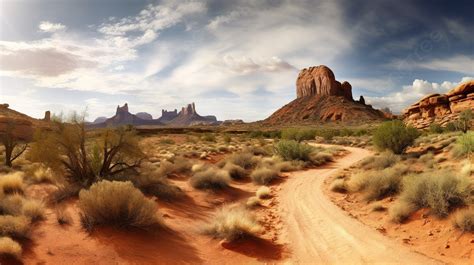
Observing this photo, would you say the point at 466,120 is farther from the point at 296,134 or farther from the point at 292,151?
the point at 292,151

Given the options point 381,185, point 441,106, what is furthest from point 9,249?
point 441,106

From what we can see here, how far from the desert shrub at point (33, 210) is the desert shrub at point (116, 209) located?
1108mm

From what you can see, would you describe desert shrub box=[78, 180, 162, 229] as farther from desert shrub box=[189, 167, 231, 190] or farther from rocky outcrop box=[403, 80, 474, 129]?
rocky outcrop box=[403, 80, 474, 129]

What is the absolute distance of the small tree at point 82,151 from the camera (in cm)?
1238

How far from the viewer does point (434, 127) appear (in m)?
38.1

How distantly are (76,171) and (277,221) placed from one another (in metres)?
8.12

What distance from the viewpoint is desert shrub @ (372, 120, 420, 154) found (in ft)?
69.7

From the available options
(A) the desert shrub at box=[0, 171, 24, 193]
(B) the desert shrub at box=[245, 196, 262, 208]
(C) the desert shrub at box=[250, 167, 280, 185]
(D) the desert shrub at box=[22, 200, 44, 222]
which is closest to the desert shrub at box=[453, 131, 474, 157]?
(C) the desert shrub at box=[250, 167, 280, 185]

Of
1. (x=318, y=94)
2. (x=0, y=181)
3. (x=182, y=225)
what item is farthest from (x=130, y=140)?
(x=318, y=94)

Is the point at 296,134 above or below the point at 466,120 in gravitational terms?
below

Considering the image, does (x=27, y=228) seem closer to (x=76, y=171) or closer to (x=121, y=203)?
(x=121, y=203)

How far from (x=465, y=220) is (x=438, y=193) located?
135 cm

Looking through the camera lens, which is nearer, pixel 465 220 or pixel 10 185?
pixel 465 220

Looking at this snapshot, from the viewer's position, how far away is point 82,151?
12648mm
